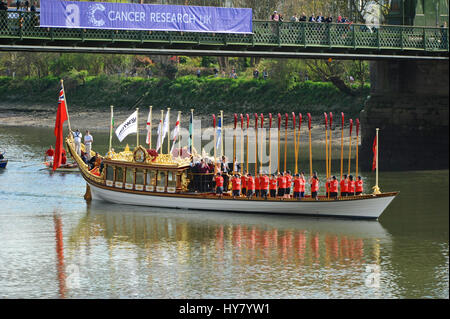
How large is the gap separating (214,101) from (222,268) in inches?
2691

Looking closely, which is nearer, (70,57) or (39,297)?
(39,297)

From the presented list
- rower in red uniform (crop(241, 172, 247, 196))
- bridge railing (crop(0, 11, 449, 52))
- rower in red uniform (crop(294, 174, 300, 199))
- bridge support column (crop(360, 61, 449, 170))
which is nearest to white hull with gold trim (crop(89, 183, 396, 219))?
rower in red uniform (crop(294, 174, 300, 199))

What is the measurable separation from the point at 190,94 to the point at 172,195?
191 ft

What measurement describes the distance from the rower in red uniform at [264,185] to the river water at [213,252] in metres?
1.29

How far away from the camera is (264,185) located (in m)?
53.2

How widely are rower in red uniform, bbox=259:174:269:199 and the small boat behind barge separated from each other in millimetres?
329

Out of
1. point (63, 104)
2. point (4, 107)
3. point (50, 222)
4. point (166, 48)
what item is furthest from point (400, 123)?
point (4, 107)

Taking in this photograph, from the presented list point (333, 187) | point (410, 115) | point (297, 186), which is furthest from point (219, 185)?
point (410, 115)

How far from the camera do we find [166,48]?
6306cm

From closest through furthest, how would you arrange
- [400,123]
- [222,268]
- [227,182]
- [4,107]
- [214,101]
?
[222,268], [227,182], [400,123], [214,101], [4,107]

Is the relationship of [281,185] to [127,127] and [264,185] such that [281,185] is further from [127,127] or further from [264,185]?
[127,127]

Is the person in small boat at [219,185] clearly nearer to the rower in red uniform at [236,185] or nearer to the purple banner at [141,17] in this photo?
the rower in red uniform at [236,185]
